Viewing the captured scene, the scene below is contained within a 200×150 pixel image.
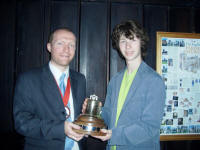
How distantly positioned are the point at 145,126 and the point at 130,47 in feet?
2.98

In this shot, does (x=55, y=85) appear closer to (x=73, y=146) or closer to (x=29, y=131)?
(x=29, y=131)

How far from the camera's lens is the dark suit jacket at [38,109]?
1.56 m

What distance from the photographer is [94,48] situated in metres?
2.42

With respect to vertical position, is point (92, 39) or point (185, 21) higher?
point (185, 21)

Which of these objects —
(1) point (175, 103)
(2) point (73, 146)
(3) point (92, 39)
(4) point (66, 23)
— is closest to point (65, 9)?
(4) point (66, 23)

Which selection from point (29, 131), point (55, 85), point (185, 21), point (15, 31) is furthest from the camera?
point (185, 21)

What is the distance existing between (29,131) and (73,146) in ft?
1.81

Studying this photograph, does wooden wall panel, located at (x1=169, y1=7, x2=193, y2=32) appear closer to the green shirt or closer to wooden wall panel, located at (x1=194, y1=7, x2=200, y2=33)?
wooden wall panel, located at (x1=194, y1=7, x2=200, y2=33)

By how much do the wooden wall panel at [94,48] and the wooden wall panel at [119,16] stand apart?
0.13 m

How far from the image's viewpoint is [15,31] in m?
2.35

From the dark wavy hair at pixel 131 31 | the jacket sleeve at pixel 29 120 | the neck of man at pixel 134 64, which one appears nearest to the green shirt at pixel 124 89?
the neck of man at pixel 134 64

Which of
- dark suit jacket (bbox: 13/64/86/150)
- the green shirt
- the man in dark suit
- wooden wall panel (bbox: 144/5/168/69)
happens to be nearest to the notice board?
wooden wall panel (bbox: 144/5/168/69)

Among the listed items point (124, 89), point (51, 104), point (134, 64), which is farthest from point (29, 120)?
point (134, 64)

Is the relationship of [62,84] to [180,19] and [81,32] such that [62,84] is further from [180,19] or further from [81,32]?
[180,19]
